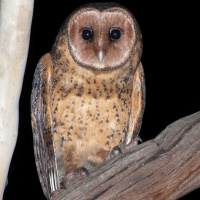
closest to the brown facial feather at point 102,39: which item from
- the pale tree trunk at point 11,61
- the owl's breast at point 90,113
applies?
the owl's breast at point 90,113

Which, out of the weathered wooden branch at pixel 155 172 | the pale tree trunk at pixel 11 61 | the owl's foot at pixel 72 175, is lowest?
the owl's foot at pixel 72 175

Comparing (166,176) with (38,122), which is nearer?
(166,176)

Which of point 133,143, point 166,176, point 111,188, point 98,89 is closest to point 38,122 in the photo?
point 98,89

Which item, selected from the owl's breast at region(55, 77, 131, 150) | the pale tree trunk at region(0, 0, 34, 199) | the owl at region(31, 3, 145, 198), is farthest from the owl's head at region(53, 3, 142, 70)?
the pale tree trunk at region(0, 0, 34, 199)

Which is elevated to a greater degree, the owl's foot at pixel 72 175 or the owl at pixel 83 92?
the owl at pixel 83 92

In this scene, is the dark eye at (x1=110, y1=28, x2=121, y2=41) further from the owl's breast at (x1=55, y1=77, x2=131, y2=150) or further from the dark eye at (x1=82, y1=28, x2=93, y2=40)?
the owl's breast at (x1=55, y1=77, x2=131, y2=150)

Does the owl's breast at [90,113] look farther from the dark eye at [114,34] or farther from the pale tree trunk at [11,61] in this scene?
the pale tree trunk at [11,61]

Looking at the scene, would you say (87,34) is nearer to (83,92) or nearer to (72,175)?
(83,92)

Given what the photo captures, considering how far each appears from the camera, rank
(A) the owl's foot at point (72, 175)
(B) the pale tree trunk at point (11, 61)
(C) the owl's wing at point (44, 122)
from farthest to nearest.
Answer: (C) the owl's wing at point (44, 122) → (A) the owl's foot at point (72, 175) → (B) the pale tree trunk at point (11, 61)

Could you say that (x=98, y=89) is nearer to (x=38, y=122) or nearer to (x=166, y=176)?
(x=38, y=122)
